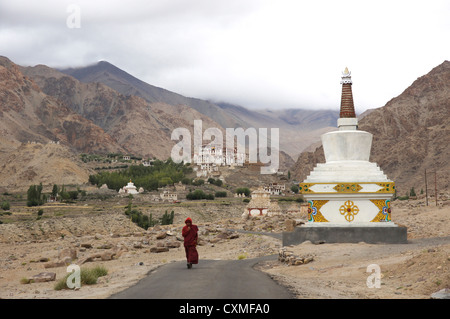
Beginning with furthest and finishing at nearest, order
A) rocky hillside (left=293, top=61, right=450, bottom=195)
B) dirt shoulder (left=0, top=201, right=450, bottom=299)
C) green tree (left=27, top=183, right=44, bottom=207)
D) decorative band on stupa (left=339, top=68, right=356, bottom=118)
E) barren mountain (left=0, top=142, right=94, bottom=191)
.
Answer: barren mountain (left=0, top=142, right=94, bottom=191), rocky hillside (left=293, top=61, right=450, bottom=195), green tree (left=27, top=183, right=44, bottom=207), decorative band on stupa (left=339, top=68, right=356, bottom=118), dirt shoulder (left=0, top=201, right=450, bottom=299)

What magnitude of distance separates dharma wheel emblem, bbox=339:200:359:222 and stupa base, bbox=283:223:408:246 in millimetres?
583

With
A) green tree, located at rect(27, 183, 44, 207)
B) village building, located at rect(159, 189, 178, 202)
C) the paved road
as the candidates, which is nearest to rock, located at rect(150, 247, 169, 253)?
Result: the paved road

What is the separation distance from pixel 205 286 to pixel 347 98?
1791 cm

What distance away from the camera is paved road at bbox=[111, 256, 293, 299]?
11.0 metres

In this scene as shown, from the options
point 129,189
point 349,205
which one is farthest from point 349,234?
point 129,189

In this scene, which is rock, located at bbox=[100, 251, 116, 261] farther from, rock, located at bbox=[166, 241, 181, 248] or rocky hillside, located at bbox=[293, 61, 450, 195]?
rocky hillside, located at bbox=[293, 61, 450, 195]

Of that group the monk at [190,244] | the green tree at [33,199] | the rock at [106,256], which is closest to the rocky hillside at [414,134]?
the green tree at [33,199]

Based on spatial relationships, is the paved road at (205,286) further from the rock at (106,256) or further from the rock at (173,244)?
the rock at (173,244)

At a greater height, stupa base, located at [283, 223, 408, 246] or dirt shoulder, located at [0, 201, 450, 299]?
stupa base, located at [283, 223, 408, 246]

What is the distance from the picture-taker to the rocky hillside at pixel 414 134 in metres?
111
